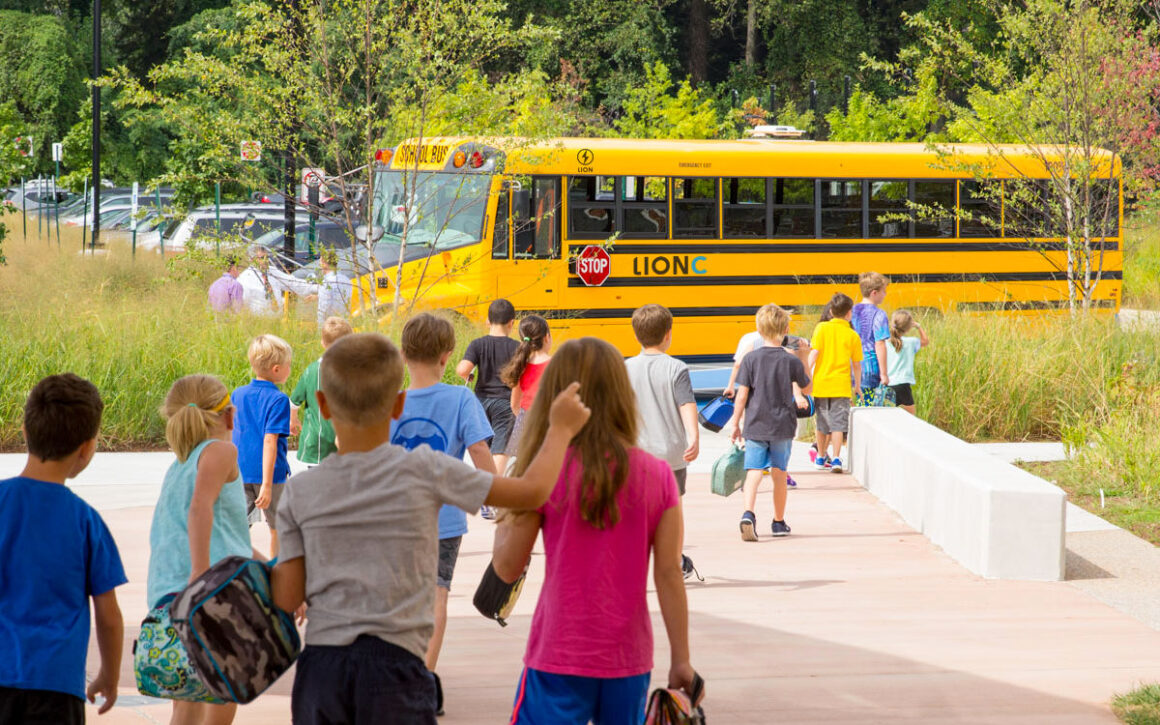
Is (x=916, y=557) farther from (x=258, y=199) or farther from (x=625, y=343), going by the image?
(x=258, y=199)

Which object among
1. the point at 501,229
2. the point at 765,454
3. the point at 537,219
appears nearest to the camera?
the point at 765,454

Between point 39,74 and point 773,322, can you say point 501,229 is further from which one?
point 39,74

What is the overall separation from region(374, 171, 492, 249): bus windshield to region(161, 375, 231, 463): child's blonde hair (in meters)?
12.3

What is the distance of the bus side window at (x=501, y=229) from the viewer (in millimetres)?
17094

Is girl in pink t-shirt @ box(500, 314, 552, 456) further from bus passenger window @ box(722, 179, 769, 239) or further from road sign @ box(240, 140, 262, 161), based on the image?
bus passenger window @ box(722, 179, 769, 239)

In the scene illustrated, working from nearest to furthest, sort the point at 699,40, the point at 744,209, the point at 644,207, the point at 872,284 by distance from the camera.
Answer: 1. the point at 872,284
2. the point at 644,207
3. the point at 744,209
4. the point at 699,40

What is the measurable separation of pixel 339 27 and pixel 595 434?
40.0 ft

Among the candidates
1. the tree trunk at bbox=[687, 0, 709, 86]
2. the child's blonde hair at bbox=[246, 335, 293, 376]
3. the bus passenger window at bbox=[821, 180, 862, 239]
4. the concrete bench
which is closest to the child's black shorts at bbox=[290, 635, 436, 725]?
the child's blonde hair at bbox=[246, 335, 293, 376]

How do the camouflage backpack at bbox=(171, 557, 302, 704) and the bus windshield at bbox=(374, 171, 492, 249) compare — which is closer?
the camouflage backpack at bbox=(171, 557, 302, 704)

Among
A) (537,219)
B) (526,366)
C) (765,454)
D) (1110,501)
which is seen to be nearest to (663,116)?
(537,219)

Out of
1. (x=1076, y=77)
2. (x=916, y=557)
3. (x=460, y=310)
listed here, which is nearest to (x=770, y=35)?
(x=1076, y=77)

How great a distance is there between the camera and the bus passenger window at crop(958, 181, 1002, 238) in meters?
19.9

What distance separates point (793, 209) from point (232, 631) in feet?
54.4

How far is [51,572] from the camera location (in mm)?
3328
